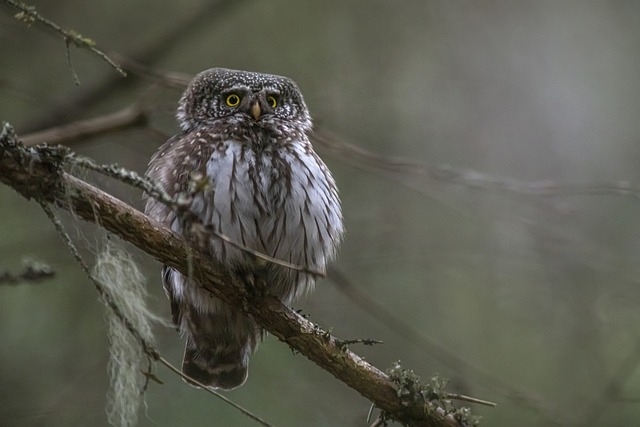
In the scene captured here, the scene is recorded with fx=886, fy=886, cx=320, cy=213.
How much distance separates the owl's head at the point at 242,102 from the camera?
12.2ft

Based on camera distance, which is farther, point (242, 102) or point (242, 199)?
point (242, 102)

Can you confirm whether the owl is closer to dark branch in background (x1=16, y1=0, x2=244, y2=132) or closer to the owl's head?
the owl's head

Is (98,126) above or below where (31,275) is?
above

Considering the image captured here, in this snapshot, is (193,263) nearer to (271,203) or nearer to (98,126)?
(271,203)

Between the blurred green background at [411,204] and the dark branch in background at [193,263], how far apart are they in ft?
3.18

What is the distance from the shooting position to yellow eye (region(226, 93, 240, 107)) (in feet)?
12.5

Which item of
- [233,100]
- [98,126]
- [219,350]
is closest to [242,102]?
[233,100]

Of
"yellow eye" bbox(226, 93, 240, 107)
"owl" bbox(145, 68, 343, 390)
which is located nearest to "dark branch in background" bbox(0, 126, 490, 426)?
"owl" bbox(145, 68, 343, 390)

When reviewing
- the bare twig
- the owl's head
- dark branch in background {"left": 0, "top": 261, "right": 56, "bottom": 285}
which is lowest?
dark branch in background {"left": 0, "top": 261, "right": 56, "bottom": 285}

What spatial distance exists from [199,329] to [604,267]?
2.16 meters

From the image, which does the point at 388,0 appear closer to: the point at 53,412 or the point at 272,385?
the point at 272,385

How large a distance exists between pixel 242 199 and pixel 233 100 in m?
0.68

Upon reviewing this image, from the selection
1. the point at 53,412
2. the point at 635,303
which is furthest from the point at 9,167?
the point at 635,303

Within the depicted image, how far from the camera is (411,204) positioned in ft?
21.0
